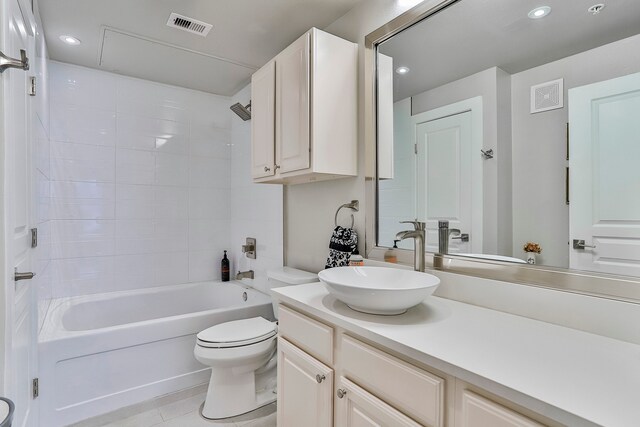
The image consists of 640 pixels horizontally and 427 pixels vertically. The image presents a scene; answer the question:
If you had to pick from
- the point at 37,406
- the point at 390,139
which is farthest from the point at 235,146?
the point at 37,406

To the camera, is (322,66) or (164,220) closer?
(322,66)

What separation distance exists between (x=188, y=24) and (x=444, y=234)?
1962mm

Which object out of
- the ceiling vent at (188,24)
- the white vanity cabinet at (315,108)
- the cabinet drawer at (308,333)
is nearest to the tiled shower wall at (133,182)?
the ceiling vent at (188,24)

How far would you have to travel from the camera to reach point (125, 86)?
2816 millimetres

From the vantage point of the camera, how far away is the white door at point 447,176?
1.38 m

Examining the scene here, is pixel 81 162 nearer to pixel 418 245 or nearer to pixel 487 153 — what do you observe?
pixel 418 245

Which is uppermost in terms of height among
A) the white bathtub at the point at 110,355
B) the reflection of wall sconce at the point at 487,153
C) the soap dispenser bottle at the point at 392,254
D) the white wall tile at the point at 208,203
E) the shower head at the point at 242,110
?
the shower head at the point at 242,110

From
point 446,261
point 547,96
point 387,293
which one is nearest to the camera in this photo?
point 387,293

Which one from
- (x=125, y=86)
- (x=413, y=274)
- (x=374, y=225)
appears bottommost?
(x=413, y=274)

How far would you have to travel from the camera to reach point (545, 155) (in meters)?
1.15

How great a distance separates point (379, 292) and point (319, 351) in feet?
1.24

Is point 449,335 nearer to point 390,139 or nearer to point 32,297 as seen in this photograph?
point 390,139

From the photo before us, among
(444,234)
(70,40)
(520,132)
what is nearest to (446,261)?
(444,234)

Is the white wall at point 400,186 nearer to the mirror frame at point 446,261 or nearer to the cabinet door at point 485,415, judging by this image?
the mirror frame at point 446,261
